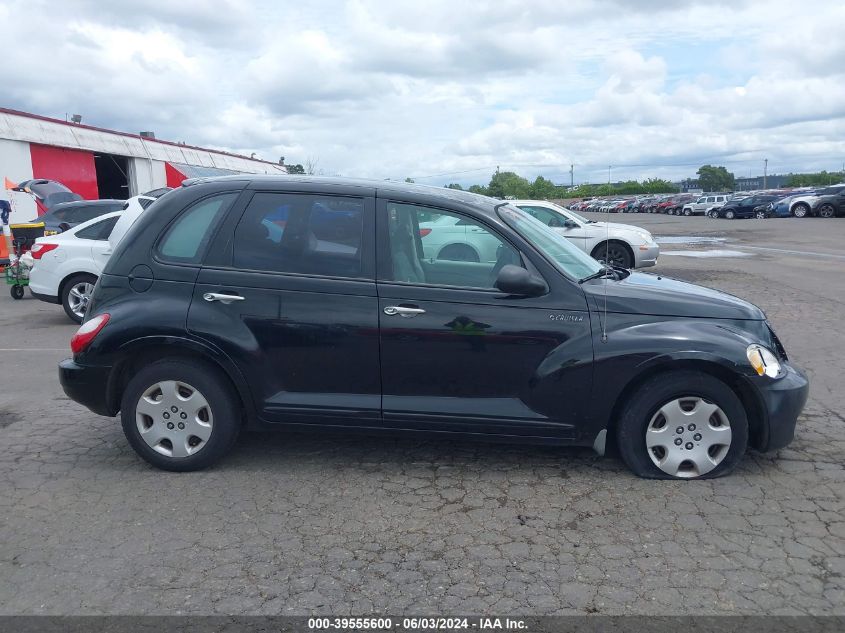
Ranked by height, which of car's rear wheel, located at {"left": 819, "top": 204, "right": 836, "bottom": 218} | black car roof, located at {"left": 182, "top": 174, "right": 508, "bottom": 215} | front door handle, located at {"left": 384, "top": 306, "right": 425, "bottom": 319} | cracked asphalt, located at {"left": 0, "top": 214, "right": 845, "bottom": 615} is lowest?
cracked asphalt, located at {"left": 0, "top": 214, "right": 845, "bottom": 615}

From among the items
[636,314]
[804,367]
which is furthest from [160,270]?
[804,367]

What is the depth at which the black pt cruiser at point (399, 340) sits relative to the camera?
175 inches

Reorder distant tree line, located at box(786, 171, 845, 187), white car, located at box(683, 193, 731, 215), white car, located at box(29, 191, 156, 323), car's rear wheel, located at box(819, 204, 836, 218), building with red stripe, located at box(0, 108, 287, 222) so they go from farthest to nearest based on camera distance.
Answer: distant tree line, located at box(786, 171, 845, 187) < white car, located at box(683, 193, 731, 215) < car's rear wheel, located at box(819, 204, 836, 218) < building with red stripe, located at box(0, 108, 287, 222) < white car, located at box(29, 191, 156, 323)

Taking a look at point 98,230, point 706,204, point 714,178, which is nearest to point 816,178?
point 714,178

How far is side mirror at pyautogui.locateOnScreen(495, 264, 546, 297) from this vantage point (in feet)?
14.5

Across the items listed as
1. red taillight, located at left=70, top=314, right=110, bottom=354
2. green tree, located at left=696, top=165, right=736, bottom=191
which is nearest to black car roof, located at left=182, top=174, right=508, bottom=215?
red taillight, located at left=70, top=314, right=110, bottom=354

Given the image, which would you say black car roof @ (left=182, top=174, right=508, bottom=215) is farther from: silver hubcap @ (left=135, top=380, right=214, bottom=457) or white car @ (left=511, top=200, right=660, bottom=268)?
white car @ (left=511, top=200, right=660, bottom=268)

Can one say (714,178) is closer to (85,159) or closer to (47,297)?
(85,159)

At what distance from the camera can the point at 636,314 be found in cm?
450

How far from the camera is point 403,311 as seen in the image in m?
4.50

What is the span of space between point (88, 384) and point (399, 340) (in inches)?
78.8

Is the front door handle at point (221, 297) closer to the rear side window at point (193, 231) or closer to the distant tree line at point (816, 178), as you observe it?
the rear side window at point (193, 231)

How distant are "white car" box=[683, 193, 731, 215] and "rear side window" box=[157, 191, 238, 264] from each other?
182ft

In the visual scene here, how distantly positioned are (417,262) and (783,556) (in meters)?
2.55
